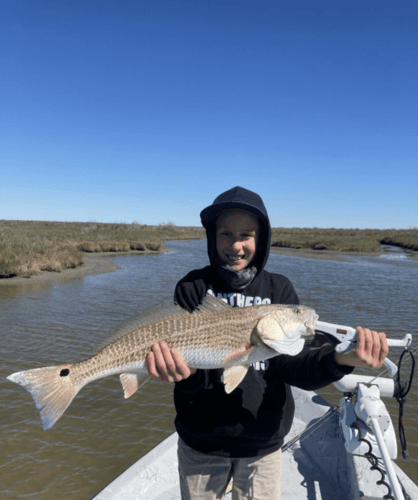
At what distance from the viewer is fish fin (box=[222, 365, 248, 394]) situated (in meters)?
2.38

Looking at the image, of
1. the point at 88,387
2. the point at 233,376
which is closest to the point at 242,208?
the point at 233,376

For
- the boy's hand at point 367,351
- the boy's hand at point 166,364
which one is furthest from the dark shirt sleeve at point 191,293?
the boy's hand at point 367,351

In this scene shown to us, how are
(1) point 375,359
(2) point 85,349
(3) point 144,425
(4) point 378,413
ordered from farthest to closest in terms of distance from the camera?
1. (2) point 85,349
2. (3) point 144,425
3. (4) point 378,413
4. (1) point 375,359

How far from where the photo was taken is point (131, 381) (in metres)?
2.66

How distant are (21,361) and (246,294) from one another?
801 centimetres

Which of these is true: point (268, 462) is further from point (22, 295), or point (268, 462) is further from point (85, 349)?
point (22, 295)

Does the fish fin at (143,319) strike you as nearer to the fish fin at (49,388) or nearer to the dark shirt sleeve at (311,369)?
the fish fin at (49,388)

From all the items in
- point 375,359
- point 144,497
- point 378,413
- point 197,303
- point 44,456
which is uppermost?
point 197,303

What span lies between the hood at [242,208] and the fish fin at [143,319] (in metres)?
0.59

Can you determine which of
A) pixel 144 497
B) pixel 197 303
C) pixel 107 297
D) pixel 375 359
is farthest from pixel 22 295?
pixel 375 359

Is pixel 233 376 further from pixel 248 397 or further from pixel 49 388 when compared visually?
pixel 49 388

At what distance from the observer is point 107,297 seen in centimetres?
1623

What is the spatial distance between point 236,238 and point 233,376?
1.06m

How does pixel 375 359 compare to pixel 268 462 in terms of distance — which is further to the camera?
pixel 268 462
